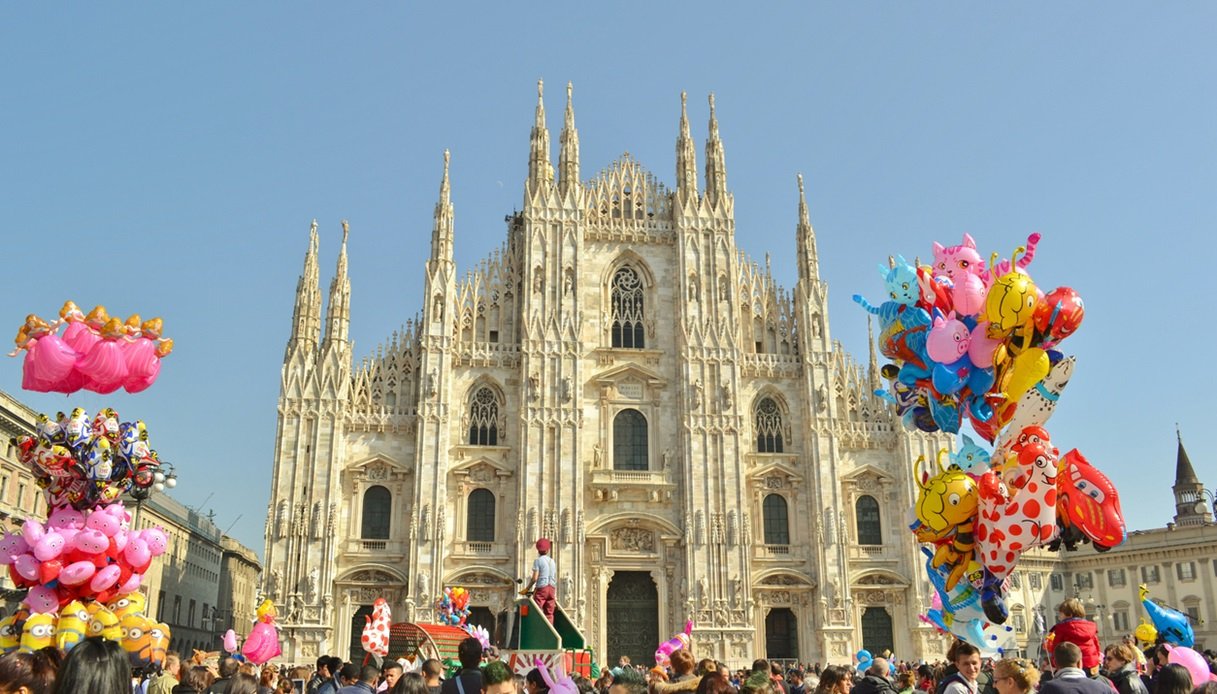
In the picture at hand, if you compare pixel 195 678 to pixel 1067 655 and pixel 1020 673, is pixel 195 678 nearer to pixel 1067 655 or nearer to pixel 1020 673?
pixel 1020 673

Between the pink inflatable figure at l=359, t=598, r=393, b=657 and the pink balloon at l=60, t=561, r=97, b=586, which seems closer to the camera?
the pink balloon at l=60, t=561, r=97, b=586

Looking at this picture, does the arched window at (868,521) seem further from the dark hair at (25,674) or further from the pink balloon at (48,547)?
the dark hair at (25,674)

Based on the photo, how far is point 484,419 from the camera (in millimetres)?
37281

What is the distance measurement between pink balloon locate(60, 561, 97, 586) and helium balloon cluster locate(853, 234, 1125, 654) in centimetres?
1124

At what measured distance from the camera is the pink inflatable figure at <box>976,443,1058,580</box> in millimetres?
11594

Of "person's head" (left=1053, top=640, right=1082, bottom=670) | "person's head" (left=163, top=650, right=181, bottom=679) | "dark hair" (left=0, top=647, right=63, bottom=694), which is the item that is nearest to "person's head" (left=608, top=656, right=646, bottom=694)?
"person's head" (left=1053, top=640, right=1082, bottom=670)

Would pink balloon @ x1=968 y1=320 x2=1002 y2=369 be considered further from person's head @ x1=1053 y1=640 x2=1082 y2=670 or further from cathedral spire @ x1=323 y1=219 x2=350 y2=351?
cathedral spire @ x1=323 y1=219 x2=350 y2=351

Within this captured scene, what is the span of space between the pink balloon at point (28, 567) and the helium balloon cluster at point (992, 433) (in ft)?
39.3

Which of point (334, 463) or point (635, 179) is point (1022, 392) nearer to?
point (334, 463)

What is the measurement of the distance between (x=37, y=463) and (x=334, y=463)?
2064 cm

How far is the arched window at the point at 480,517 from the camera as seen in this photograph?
118 feet

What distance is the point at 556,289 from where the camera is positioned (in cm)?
3812

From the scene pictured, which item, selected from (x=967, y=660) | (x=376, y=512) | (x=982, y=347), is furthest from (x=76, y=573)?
(x=376, y=512)

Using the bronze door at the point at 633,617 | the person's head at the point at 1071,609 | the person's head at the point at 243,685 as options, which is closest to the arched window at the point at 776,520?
the bronze door at the point at 633,617
